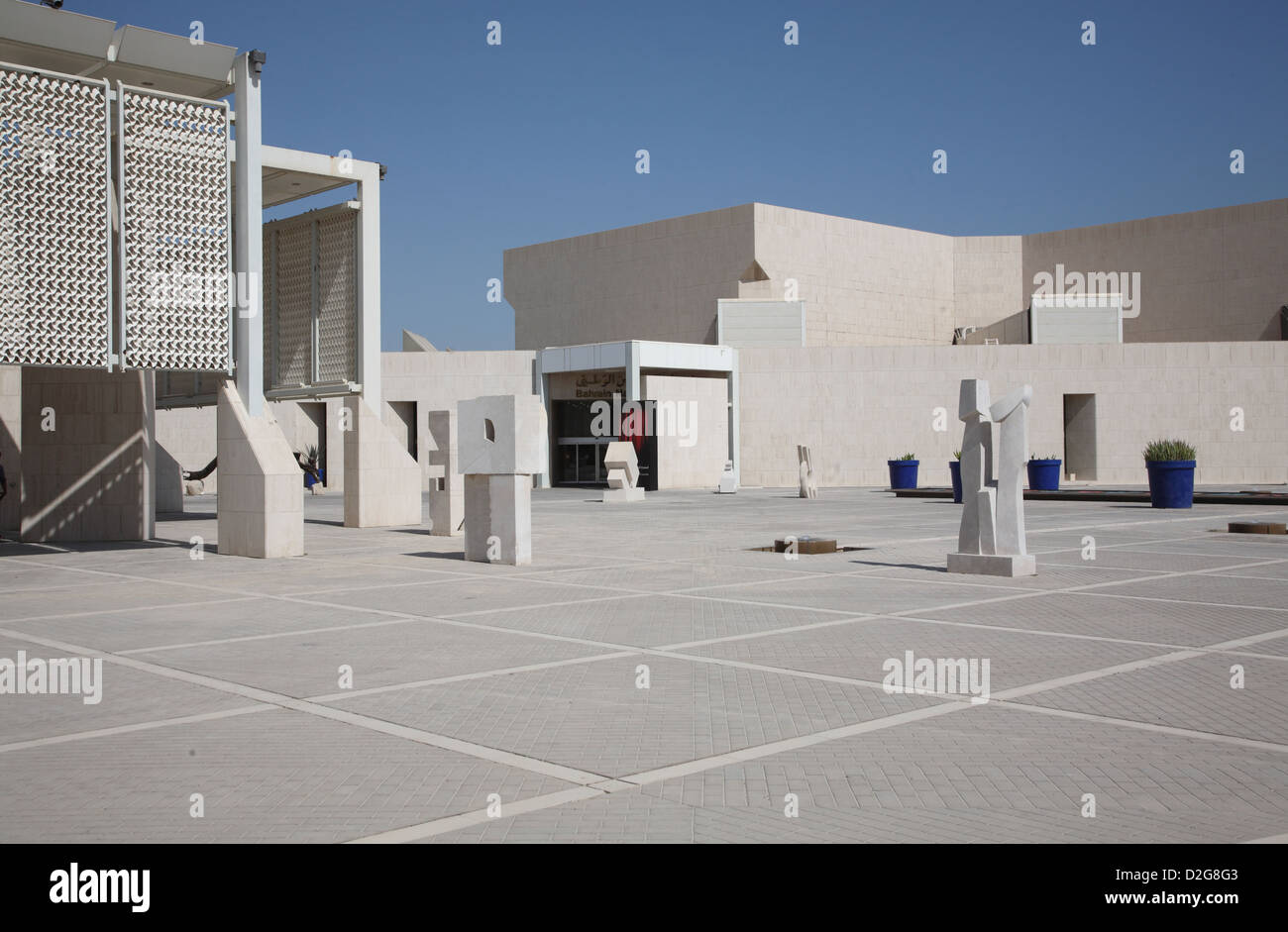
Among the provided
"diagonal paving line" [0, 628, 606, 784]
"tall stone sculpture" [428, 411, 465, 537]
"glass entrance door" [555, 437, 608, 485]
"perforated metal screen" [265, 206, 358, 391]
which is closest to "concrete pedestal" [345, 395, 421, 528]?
"perforated metal screen" [265, 206, 358, 391]

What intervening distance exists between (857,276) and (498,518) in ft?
166

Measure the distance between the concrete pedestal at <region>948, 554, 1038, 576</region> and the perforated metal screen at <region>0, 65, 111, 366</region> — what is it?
13084 mm

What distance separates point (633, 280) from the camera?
65188 millimetres

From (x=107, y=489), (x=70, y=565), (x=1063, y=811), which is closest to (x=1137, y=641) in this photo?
(x=1063, y=811)

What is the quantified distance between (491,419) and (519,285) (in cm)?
5682

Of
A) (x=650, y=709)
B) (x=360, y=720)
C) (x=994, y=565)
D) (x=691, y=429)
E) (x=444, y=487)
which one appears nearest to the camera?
(x=360, y=720)

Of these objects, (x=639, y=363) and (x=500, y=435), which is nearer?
(x=500, y=435)

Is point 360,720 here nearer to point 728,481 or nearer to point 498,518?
point 498,518

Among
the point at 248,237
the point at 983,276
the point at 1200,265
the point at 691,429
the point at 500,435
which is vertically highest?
the point at 983,276

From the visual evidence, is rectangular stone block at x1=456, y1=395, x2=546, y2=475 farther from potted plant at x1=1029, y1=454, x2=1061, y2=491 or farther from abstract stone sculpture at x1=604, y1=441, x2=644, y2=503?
potted plant at x1=1029, y1=454, x2=1061, y2=491

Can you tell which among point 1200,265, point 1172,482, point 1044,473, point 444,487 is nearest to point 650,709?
point 444,487

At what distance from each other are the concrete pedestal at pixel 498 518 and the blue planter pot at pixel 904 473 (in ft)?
85.9

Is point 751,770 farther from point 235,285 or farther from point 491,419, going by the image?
point 235,285

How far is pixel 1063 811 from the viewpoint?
5.09m
